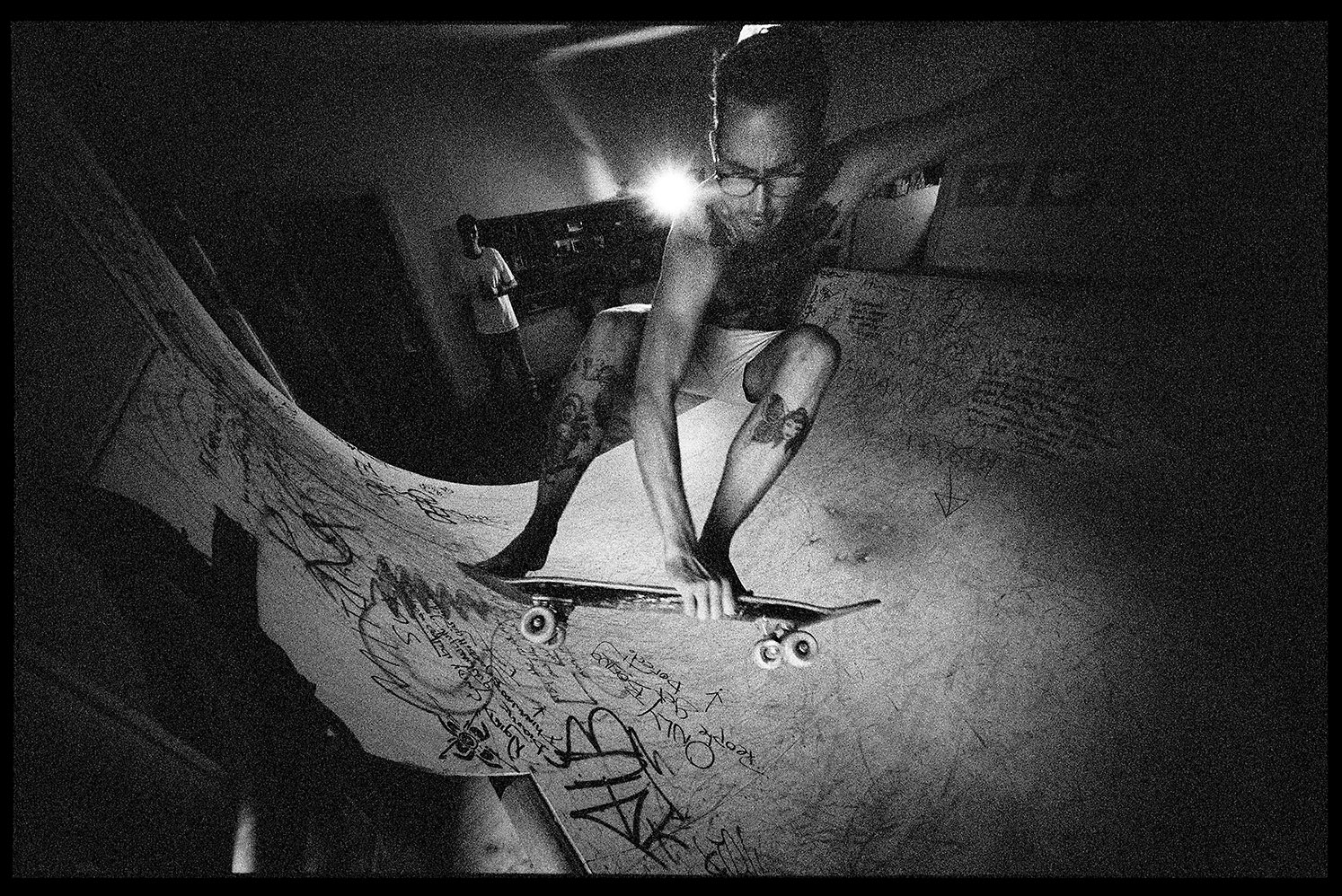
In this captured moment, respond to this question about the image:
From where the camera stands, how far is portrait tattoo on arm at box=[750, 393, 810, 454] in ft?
5.43

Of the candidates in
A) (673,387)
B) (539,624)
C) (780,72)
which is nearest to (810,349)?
(673,387)

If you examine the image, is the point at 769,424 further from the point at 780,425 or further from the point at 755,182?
the point at 755,182

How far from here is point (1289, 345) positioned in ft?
4.28

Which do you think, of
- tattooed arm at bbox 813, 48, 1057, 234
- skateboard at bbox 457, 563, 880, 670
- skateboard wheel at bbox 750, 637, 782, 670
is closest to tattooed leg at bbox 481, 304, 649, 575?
skateboard at bbox 457, 563, 880, 670

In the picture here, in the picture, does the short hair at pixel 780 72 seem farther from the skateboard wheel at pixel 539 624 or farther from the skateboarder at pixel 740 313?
the skateboard wheel at pixel 539 624

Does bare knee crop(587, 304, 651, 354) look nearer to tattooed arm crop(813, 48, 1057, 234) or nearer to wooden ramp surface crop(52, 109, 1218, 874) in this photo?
wooden ramp surface crop(52, 109, 1218, 874)

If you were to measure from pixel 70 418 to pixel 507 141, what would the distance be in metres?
1.78

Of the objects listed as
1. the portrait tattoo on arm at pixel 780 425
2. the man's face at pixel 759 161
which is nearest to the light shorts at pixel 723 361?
the portrait tattoo on arm at pixel 780 425

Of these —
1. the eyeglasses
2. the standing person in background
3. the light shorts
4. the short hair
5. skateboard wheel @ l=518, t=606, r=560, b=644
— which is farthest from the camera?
skateboard wheel @ l=518, t=606, r=560, b=644

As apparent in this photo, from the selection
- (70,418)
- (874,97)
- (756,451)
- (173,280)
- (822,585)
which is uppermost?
(874,97)

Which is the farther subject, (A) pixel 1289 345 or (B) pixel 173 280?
(B) pixel 173 280

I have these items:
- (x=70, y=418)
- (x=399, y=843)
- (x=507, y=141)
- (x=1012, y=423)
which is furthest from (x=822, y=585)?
(x=70, y=418)

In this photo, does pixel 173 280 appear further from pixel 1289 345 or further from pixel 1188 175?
pixel 1289 345

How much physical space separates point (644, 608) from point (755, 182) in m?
Answer: 1.73
